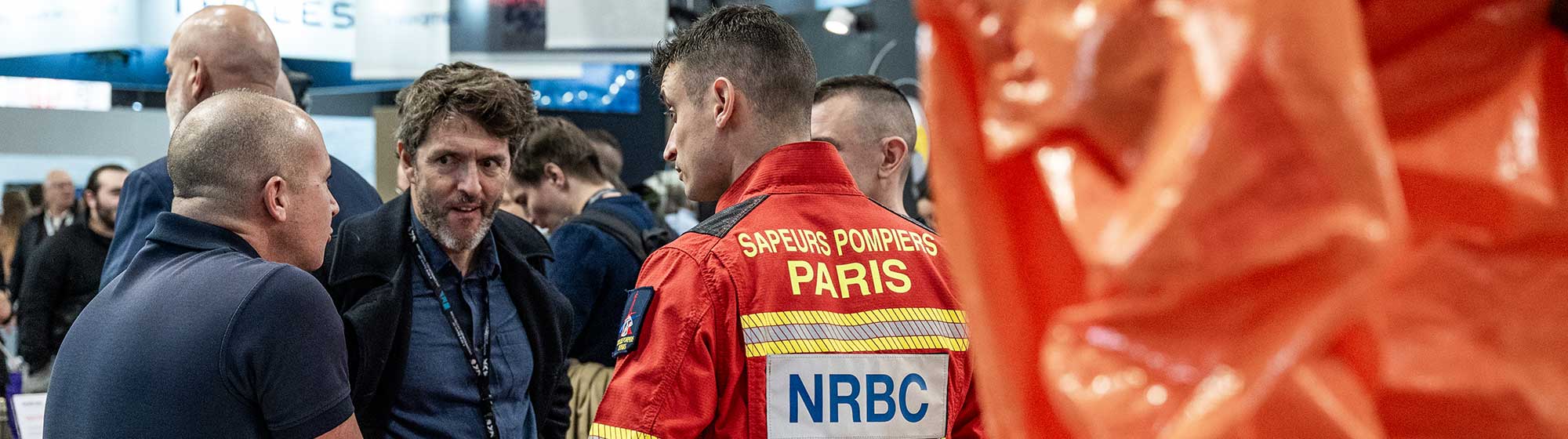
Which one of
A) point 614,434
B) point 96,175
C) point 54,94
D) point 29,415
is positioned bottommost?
point 29,415

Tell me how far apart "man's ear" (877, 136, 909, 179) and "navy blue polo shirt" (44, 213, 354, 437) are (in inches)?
60.2

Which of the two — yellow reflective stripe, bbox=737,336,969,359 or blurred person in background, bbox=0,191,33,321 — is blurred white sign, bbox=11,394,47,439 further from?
blurred person in background, bbox=0,191,33,321

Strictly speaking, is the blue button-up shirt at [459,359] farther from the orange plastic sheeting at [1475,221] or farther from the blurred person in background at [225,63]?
the orange plastic sheeting at [1475,221]

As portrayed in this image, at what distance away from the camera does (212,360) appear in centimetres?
186

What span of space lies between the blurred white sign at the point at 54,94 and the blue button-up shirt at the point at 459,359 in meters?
7.18

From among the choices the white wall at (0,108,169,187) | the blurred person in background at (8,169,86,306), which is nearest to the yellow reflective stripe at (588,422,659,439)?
the blurred person in background at (8,169,86,306)

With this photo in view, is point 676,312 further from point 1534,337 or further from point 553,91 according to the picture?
point 553,91

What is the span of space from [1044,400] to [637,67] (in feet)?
35.3

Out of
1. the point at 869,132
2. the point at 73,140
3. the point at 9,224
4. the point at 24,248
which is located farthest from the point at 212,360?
the point at 73,140

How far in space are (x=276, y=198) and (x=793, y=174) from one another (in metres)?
0.87

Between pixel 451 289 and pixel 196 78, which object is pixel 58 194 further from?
pixel 451 289

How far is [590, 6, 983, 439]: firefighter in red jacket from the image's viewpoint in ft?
6.01

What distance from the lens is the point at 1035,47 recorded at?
1.63 ft

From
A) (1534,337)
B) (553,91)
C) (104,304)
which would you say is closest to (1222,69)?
(1534,337)
